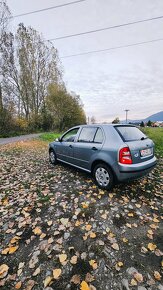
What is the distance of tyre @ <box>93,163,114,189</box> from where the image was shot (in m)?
3.78

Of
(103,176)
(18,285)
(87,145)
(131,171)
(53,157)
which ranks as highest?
(87,145)

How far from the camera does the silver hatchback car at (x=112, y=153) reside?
139 inches

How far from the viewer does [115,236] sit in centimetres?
251

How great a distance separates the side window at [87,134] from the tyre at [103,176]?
2.88 ft

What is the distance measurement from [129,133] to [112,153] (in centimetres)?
82

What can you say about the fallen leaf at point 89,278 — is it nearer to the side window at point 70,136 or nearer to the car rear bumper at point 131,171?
the car rear bumper at point 131,171

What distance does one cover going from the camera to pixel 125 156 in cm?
349

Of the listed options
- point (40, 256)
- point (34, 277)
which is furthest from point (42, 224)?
point (34, 277)

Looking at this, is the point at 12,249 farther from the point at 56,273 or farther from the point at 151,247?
the point at 151,247

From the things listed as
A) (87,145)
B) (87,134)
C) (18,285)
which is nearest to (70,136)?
(87,134)

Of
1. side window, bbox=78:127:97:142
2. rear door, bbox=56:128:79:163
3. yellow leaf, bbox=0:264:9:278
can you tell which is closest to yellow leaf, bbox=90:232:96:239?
yellow leaf, bbox=0:264:9:278

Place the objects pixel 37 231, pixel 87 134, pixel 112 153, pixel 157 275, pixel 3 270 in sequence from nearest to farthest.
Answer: pixel 157 275 → pixel 3 270 → pixel 37 231 → pixel 112 153 → pixel 87 134

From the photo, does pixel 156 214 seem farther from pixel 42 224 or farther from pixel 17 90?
pixel 17 90

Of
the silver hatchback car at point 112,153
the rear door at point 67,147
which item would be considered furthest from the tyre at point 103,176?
the rear door at point 67,147
